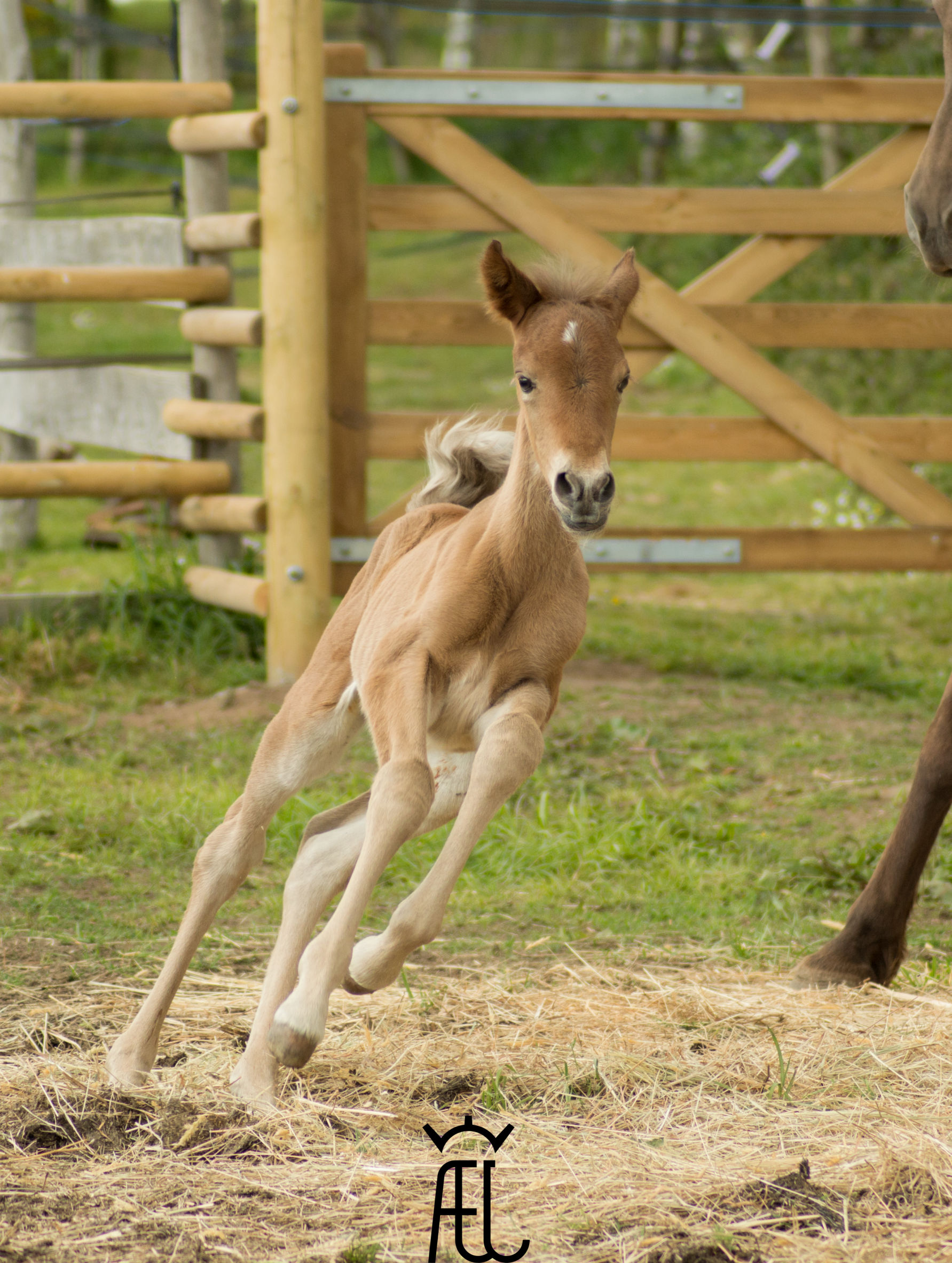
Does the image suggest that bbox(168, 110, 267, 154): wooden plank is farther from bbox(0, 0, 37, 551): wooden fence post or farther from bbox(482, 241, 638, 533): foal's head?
bbox(482, 241, 638, 533): foal's head

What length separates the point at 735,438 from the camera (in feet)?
21.3

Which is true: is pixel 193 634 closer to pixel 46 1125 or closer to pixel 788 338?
pixel 788 338

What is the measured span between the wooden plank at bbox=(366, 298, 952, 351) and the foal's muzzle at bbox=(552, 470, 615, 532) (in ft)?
11.5

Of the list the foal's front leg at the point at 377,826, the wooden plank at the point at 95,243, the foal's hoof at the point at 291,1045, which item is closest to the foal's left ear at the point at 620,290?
the foal's front leg at the point at 377,826

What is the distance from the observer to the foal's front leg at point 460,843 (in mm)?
2801

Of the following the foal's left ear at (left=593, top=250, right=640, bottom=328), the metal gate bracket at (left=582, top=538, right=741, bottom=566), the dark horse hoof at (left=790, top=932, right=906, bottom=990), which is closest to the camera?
the foal's left ear at (left=593, top=250, right=640, bottom=328)

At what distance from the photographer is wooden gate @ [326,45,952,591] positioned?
6230 millimetres

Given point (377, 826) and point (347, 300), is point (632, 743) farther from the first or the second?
point (377, 826)

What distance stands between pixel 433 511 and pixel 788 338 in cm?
324

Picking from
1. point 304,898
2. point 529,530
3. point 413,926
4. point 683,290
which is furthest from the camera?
point 683,290

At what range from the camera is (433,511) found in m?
3.82

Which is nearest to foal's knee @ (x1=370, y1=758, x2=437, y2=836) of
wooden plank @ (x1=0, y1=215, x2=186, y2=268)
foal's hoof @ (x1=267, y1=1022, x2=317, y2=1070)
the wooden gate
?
foal's hoof @ (x1=267, y1=1022, x2=317, y2=1070)

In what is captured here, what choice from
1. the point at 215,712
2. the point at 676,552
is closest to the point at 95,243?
the point at 215,712

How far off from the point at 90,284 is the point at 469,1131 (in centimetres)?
479
